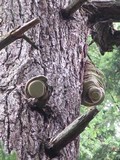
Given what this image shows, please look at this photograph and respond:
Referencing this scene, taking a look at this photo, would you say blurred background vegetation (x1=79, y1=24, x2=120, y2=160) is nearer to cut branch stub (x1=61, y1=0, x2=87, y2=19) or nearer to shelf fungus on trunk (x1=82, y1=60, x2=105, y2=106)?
shelf fungus on trunk (x1=82, y1=60, x2=105, y2=106)

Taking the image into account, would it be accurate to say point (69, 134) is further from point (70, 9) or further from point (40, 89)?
point (70, 9)

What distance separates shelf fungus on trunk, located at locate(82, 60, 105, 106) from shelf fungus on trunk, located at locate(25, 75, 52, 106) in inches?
16.3

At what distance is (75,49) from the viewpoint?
2.30m

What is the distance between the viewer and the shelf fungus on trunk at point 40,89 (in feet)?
6.03

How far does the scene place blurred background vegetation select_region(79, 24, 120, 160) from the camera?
4867 mm

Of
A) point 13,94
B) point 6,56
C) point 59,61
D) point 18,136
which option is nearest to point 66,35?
point 59,61

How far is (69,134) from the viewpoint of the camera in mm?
1683

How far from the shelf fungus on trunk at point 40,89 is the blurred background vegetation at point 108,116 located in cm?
274

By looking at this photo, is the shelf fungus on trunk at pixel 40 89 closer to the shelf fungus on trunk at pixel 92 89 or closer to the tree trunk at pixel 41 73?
the tree trunk at pixel 41 73

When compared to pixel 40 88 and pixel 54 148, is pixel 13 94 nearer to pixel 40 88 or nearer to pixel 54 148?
pixel 40 88

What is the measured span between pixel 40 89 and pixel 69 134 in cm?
26

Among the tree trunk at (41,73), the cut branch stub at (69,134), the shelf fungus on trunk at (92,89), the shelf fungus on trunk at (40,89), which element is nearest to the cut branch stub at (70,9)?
the tree trunk at (41,73)

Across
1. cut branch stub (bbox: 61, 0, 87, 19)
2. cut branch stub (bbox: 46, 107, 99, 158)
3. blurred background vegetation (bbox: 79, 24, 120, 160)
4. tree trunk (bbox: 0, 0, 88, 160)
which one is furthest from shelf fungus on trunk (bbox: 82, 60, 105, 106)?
blurred background vegetation (bbox: 79, 24, 120, 160)

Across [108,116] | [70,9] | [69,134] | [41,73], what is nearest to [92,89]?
[41,73]
